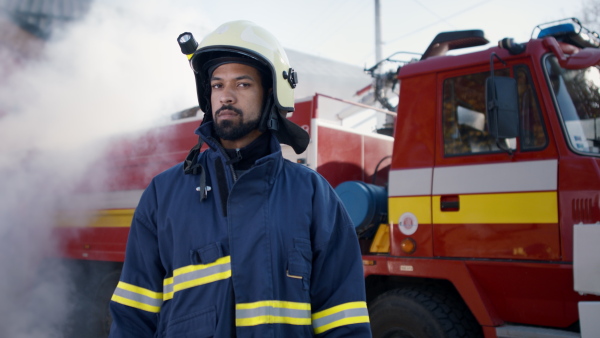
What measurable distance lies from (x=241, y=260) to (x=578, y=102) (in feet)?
9.10

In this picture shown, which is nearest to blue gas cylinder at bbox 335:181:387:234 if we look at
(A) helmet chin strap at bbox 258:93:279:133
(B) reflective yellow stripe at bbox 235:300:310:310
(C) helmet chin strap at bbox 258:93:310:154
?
(C) helmet chin strap at bbox 258:93:310:154

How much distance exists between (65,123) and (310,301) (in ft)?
18.0

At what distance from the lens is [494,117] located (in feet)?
10.8

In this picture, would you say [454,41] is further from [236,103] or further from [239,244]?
[239,244]

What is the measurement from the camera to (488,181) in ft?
11.7

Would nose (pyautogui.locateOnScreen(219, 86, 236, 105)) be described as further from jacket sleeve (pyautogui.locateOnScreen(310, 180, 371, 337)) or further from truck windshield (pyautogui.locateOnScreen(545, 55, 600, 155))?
truck windshield (pyautogui.locateOnScreen(545, 55, 600, 155))

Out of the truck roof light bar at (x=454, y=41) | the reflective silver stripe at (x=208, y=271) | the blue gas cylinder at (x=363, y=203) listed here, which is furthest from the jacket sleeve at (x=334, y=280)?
the truck roof light bar at (x=454, y=41)

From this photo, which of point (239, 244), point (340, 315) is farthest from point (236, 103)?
point (340, 315)

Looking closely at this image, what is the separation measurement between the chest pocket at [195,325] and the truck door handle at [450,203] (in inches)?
95.3

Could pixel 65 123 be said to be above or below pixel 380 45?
below

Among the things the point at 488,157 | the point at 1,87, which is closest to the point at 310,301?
the point at 488,157

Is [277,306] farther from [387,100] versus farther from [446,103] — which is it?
[387,100]

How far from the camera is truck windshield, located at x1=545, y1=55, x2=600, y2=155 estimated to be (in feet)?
11.1

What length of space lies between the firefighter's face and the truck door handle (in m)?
2.07
